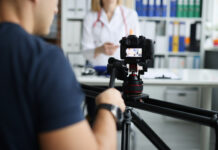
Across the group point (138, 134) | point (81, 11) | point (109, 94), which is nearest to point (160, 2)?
point (81, 11)

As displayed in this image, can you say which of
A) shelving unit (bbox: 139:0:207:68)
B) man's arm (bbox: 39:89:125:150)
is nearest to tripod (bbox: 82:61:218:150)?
man's arm (bbox: 39:89:125:150)

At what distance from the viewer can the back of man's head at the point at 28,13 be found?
536mm

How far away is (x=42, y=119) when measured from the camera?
0.49 m

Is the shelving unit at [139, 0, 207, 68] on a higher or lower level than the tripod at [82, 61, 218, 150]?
higher

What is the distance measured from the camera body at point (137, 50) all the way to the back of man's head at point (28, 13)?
439 millimetres

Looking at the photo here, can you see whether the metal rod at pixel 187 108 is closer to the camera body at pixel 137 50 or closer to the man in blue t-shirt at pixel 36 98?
the camera body at pixel 137 50

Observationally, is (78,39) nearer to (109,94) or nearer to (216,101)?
(216,101)

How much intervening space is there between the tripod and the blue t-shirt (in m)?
0.31

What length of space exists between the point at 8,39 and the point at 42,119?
0.16 metres

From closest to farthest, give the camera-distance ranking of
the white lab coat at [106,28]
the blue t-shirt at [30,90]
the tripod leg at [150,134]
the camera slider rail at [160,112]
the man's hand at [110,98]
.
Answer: the blue t-shirt at [30,90] → the man's hand at [110,98] → the camera slider rail at [160,112] → the tripod leg at [150,134] → the white lab coat at [106,28]

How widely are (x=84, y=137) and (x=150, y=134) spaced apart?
556 mm

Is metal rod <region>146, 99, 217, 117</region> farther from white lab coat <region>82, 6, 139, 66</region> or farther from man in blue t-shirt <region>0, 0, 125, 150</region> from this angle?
white lab coat <region>82, 6, 139, 66</region>

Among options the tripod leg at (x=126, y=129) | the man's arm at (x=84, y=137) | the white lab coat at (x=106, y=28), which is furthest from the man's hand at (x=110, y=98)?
the white lab coat at (x=106, y=28)

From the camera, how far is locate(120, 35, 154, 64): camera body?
95cm
